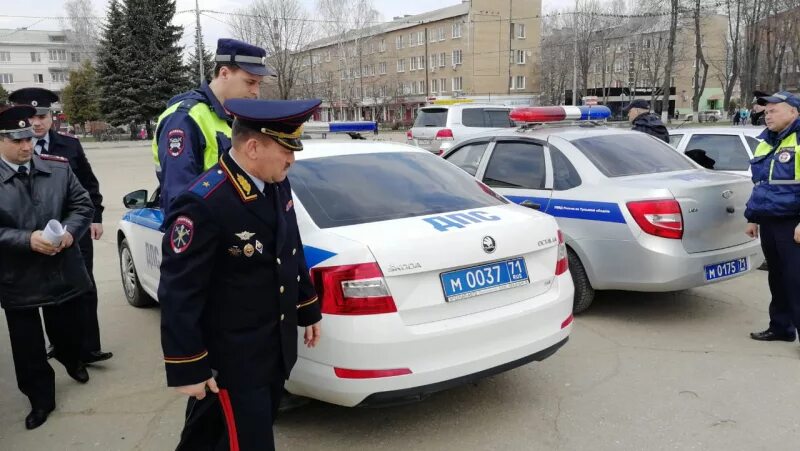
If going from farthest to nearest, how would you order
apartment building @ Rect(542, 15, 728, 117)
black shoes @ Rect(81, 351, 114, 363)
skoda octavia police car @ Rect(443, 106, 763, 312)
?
apartment building @ Rect(542, 15, 728, 117) → skoda octavia police car @ Rect(443, 106, 763, 312) → black shoes @ Rect(81, 351, 114, 363)

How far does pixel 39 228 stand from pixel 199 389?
7.36 feet

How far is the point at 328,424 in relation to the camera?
3527 mm

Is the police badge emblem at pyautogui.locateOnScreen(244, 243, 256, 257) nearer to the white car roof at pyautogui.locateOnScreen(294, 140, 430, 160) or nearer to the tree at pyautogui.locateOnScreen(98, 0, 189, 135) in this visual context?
the white car roof at pyautogui.locateOnScreen(294, 140, 430, 160)

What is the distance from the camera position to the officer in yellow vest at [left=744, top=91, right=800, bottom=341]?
4.34 metres

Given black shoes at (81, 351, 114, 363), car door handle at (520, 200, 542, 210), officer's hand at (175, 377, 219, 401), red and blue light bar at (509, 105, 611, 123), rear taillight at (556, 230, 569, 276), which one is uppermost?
red and blue light bar at (509, 105, 611, 123)

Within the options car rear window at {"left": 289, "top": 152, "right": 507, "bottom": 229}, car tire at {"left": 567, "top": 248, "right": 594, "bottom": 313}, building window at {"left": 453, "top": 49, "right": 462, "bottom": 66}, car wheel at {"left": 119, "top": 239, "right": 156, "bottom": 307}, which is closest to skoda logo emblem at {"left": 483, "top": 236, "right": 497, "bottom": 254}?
car rear window at {"left": 289, "top": 152, "right": 507, "bottom": 229}

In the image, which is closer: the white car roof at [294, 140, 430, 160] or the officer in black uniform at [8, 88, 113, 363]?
the white car roof at [294, 140, 430, 160]

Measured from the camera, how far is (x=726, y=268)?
496 centimetres

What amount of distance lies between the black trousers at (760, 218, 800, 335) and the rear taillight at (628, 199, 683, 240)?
1.94 feet

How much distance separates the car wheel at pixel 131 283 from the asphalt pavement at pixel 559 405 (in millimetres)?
601

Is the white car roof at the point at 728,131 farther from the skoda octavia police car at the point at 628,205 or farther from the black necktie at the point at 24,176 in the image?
the black necktie at the point at 24,176

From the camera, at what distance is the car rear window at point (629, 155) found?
5.31 m

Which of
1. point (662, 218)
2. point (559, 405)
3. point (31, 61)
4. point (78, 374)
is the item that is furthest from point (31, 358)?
point (31, 61)

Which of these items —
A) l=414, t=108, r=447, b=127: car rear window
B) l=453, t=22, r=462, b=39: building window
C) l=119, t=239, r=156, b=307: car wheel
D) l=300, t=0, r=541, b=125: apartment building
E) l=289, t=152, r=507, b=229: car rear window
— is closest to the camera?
l=289, t=152, r=507, b=229: car rear window
